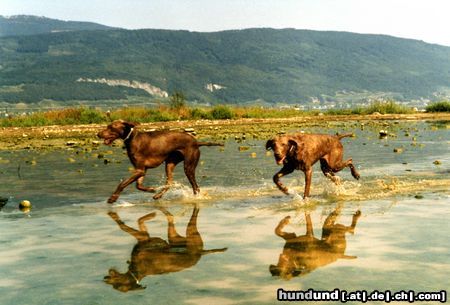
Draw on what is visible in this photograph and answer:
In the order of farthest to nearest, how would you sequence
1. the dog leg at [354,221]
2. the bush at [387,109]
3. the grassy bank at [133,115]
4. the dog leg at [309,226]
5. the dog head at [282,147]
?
the bush at [387,109] → the grassy bank at [133,115] → the dog head at [282,147] → the dog leg at [354,221] → the dog leg at [309,226]

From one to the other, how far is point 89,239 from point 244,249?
2.71 meters

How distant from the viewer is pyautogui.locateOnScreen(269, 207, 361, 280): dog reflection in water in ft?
27.3

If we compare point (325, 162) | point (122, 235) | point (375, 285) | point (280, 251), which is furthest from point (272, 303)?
point (325, 162)

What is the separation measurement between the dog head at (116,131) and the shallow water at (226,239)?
1475mm

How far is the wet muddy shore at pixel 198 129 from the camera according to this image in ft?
118

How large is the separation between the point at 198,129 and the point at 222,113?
13.8 meters

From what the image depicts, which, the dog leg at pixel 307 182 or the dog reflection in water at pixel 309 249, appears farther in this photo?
the dog leg at pixel 307 182

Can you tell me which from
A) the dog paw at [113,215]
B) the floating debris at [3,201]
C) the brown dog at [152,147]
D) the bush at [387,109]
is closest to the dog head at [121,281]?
the dog paw at [113,215]

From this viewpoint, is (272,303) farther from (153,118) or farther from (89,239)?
(153,118)

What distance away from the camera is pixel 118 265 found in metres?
8.77

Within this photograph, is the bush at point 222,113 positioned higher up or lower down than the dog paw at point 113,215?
higher up

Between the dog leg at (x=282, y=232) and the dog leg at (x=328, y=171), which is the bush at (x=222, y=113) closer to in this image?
the dog leg at (x=328, y=171)

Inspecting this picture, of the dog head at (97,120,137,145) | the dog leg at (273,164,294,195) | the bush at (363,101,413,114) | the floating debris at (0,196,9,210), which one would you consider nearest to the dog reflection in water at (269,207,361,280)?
the dog leg at (273,164,294,195)

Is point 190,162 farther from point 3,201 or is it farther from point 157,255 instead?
point 157,255
